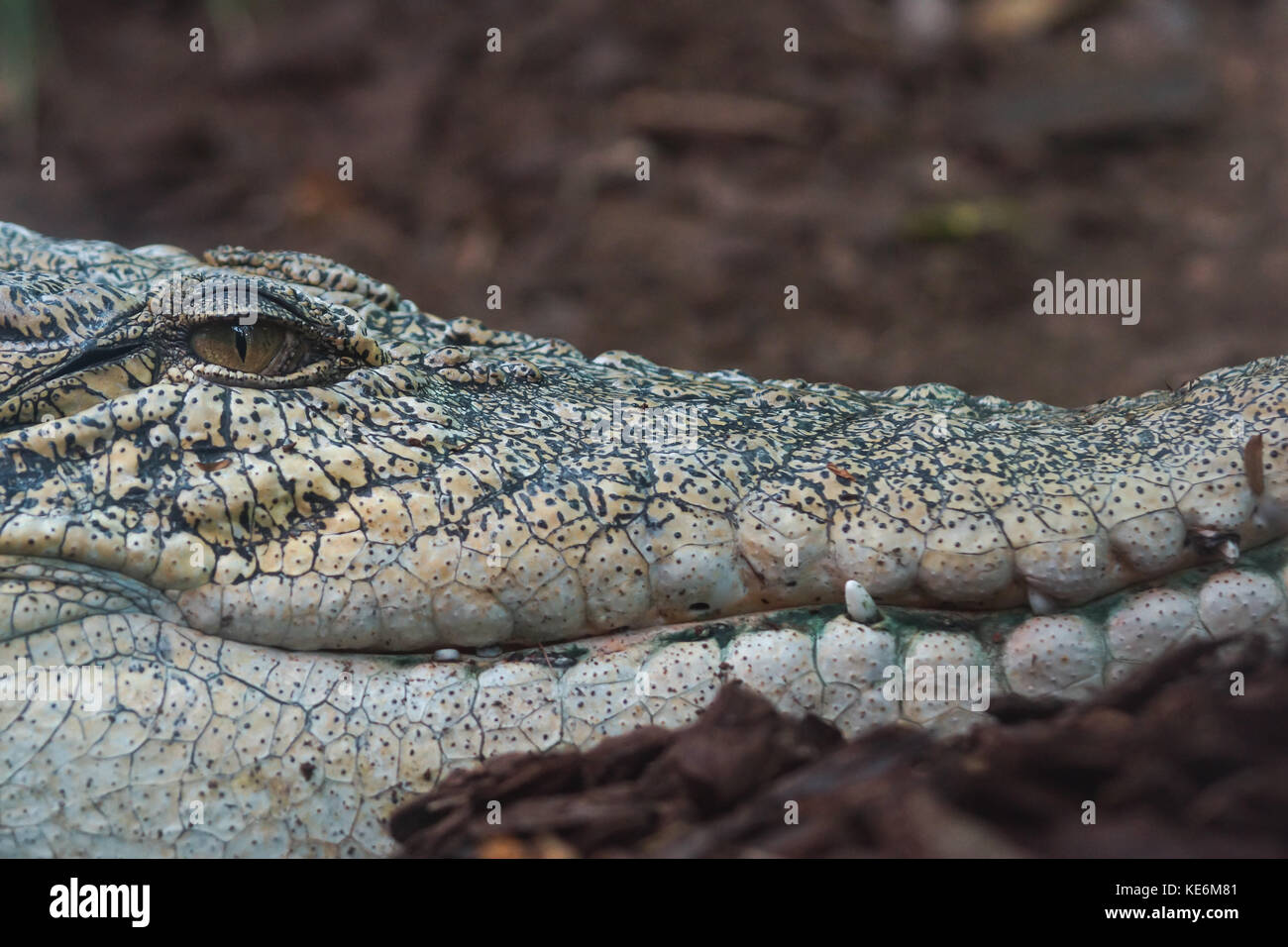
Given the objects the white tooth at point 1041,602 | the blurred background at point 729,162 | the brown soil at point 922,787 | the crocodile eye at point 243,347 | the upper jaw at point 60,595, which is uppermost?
the blurred background at point 729,162

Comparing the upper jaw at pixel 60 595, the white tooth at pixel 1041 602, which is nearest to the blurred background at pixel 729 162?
the white tooth at pixel 1041 602

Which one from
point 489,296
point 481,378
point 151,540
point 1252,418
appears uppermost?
point 489,296

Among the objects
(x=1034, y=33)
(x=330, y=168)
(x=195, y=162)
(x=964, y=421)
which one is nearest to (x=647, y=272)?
(x=330, y=168)

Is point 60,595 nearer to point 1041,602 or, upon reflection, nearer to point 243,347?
point 243,347

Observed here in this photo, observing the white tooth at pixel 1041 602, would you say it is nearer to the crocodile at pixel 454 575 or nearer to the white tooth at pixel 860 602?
the crocodile at pixel 454 575

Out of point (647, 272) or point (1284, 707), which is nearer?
point (1284, 707)

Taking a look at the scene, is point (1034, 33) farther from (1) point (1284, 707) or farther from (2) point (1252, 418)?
(1) point (1284, 707)
